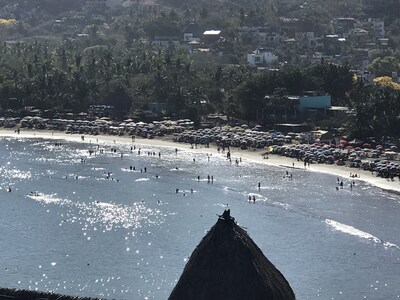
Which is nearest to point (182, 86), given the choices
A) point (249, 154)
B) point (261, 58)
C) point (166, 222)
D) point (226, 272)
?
point (249, 154)

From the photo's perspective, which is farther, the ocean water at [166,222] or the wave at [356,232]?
the wave at [356,232]

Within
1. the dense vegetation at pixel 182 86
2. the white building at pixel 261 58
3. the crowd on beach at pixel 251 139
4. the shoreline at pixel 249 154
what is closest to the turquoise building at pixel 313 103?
the dense vegetation at pixel 182 86

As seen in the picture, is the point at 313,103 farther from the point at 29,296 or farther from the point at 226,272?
the point at 226,272

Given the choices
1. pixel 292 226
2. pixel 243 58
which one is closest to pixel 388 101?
pixel 292 226

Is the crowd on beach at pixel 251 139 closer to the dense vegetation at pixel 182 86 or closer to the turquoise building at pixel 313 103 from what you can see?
the dense vegetation at pixel 182 86

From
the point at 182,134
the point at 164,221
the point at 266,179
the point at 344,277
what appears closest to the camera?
the point at 344,277

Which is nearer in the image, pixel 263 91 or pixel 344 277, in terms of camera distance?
pixel 344 277

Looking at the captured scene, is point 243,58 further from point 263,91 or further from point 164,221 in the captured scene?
point 164,221

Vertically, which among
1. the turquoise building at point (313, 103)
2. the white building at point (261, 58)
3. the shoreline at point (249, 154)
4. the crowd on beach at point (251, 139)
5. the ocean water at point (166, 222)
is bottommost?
the ocean water at point (166, 222)
